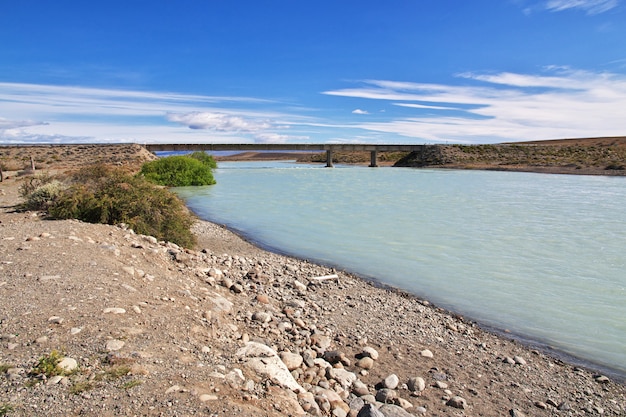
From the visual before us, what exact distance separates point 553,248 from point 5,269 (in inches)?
545

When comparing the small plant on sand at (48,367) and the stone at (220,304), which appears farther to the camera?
the stone at (220,304)

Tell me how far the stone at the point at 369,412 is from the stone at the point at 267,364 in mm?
640

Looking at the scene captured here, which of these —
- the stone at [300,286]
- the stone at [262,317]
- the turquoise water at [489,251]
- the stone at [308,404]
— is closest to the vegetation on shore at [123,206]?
the turquoise water at [489,251]

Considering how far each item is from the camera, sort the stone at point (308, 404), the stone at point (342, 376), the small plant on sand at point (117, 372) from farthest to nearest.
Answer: the stone at point (342, 376) < the stone at point (308, 404) < the small plant on sand at point (117, 372)

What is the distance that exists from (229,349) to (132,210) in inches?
305

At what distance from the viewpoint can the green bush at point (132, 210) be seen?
1163 cm

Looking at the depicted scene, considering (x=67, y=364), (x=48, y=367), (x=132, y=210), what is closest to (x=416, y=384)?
(x=67, y=364)

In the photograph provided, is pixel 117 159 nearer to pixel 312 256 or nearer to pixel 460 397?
pixel 312 256

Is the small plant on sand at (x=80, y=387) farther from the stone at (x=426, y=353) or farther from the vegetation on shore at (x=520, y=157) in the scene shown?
the vegetation on shore at (x=520, y=157)

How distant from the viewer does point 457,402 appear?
5207mm

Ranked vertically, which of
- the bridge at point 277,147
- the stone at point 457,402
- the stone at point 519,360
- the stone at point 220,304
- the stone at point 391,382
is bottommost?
the stone at point 519,360

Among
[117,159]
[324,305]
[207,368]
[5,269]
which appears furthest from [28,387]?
[117,159]

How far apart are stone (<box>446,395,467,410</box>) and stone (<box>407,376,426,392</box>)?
0.36 m

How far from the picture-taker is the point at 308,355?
592cm
